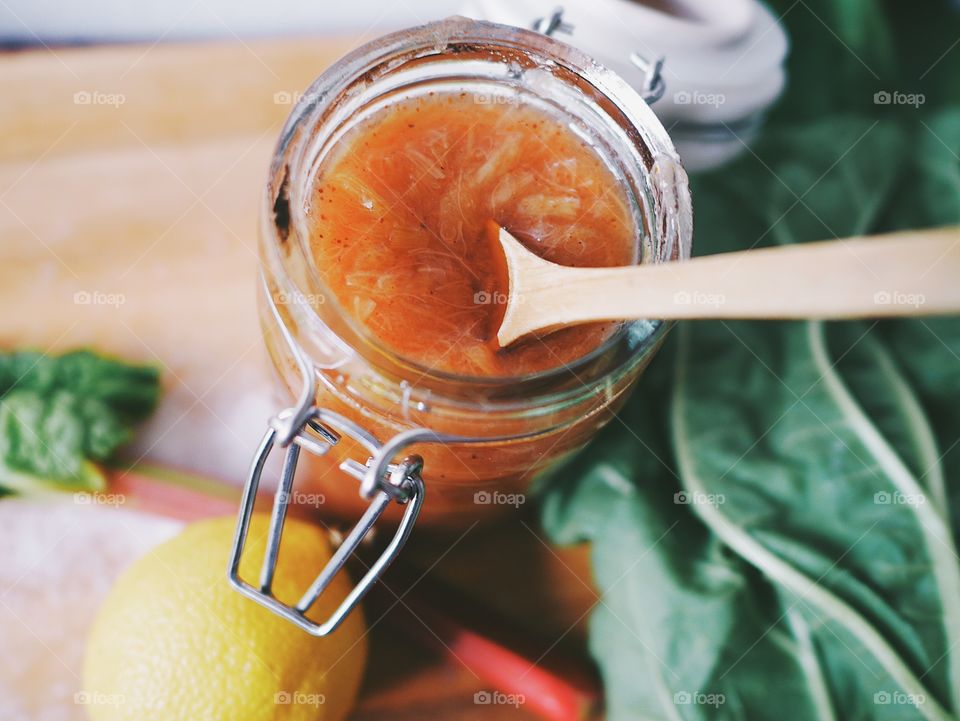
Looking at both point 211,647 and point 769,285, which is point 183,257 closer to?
point 211,647

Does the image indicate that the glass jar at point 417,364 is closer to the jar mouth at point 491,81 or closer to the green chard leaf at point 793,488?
the jar mouth at point 491,81

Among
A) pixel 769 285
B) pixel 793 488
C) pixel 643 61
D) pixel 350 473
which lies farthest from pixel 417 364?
pixel 793 488

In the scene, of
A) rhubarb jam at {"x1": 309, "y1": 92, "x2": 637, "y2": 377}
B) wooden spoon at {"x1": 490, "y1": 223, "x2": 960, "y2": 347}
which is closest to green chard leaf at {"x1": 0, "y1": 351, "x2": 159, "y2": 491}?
rhubarb jam at {"x1": 309, "y1": 92, "x2": 637, "y2": 377}

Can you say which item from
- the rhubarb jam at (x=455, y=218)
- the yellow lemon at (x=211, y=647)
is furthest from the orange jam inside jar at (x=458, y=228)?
the yellow lemon at (x=211, y=647)

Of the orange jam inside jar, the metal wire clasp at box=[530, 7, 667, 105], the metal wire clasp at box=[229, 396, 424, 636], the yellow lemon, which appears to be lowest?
the yellow lemon

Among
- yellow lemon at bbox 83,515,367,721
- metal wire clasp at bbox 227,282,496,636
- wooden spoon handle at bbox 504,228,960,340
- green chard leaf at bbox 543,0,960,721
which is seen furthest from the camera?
green chard leaf at bbox 543,0,960,721

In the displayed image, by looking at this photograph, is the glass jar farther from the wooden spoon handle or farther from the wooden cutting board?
the wooden cutting board
